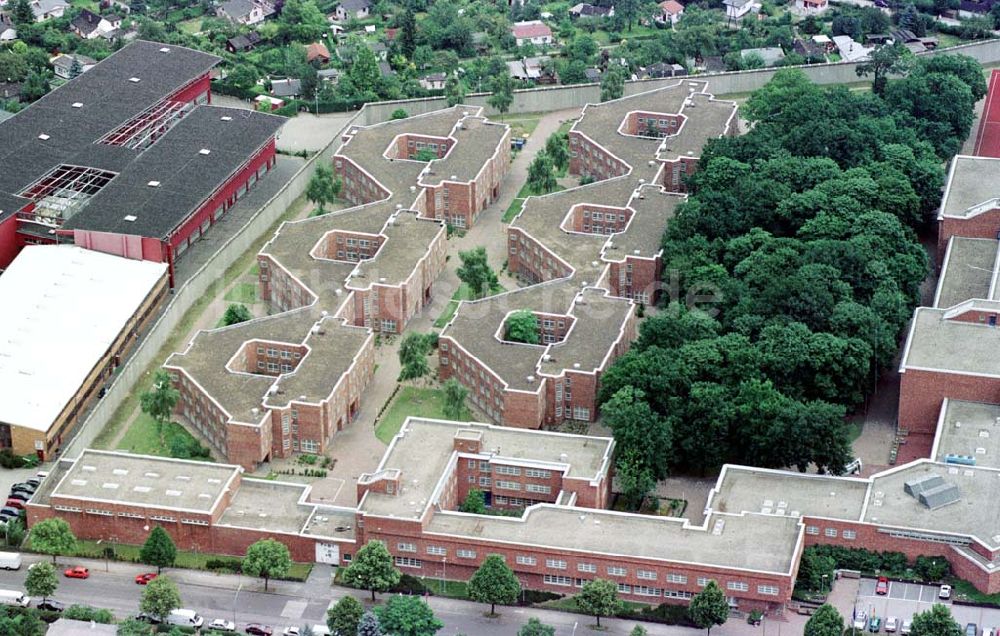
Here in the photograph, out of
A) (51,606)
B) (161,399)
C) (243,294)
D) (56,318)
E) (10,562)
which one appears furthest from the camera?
(243,294)

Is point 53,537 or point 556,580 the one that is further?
point 53,537

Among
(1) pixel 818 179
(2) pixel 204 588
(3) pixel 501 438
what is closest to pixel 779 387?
(3) pixel 501 438

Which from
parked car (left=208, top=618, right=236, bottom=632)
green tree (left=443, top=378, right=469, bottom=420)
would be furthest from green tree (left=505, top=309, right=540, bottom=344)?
parked car (left=208, top=618, right=236, bottom=632)

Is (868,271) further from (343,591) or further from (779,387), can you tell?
(343,591)

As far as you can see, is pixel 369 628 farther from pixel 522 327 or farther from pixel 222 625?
pixel 522 327

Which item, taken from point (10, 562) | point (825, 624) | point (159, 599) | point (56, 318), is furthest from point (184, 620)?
point (825, 624)

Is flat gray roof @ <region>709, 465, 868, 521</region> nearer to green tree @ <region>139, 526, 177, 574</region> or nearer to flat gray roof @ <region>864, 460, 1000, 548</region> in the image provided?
flat gray roof @ <region>864, 460, 1000, 548</region>
